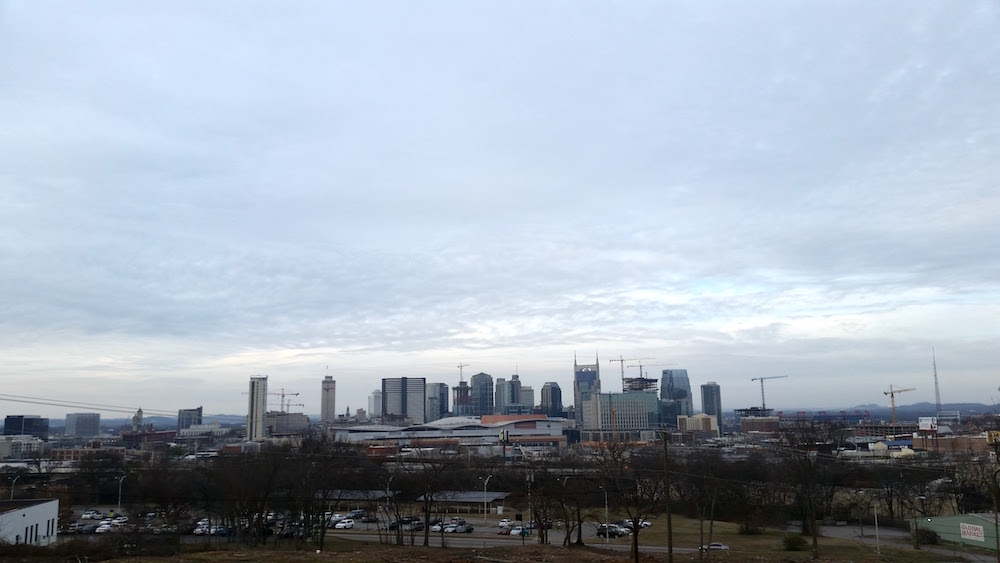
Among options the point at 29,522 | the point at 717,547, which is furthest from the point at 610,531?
the point at 29,522

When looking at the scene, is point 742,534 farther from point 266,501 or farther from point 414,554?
point 266,501

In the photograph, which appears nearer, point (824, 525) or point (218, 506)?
point (218, 506)

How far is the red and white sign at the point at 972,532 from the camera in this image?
1724 inches

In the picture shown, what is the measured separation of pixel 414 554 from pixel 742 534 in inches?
1162

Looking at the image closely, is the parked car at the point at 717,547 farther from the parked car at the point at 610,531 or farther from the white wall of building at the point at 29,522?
the white wall of building at the point at 29,522

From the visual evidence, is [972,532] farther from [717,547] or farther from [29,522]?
[29,522]

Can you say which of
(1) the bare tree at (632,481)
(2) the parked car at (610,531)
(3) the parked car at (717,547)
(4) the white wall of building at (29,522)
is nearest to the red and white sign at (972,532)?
(3) the parked car at (717,547)

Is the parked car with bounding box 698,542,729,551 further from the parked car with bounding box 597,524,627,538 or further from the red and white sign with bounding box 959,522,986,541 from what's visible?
the red and white sign with bounding box 959,522,986,541

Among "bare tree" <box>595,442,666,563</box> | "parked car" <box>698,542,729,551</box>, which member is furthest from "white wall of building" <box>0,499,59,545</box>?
"parked car" <box>698,542,729,551</box>

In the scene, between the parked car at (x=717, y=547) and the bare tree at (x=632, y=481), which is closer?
the parked car at (x=717, y=547)

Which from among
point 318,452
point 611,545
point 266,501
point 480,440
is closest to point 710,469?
point 611,545

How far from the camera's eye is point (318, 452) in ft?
195

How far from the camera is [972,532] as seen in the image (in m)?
44.5

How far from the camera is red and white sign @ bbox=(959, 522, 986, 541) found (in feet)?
144
